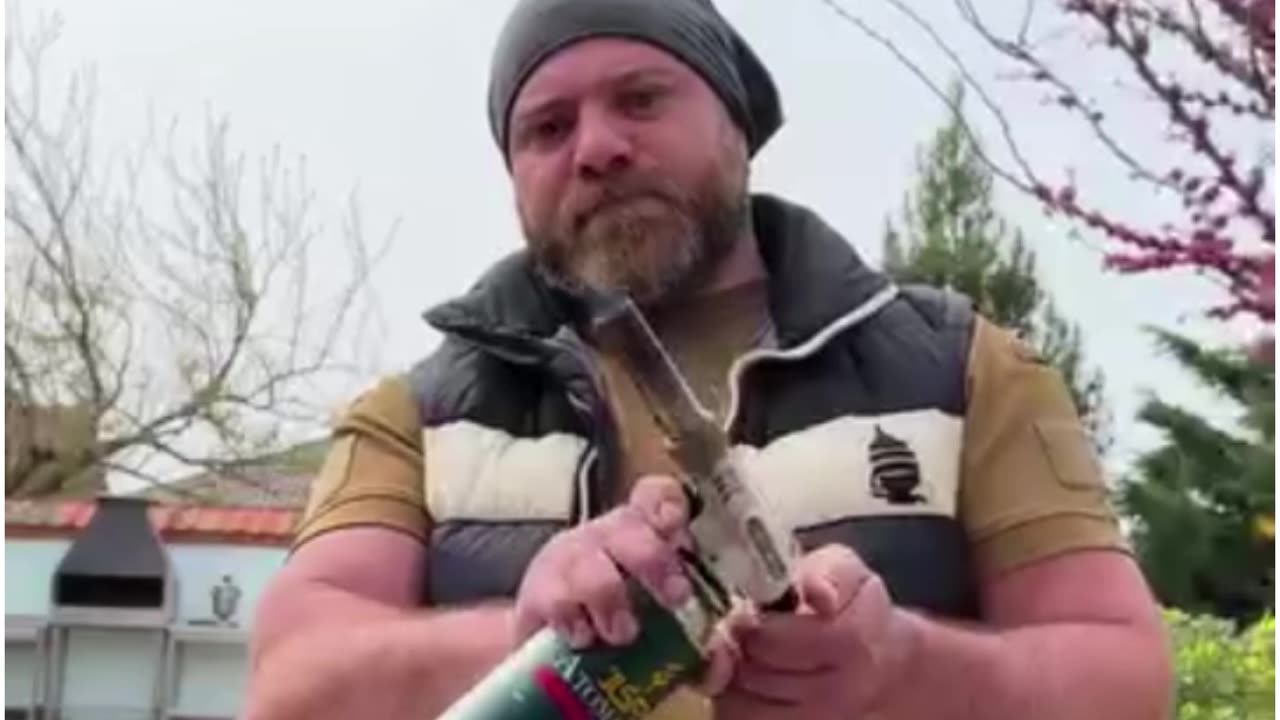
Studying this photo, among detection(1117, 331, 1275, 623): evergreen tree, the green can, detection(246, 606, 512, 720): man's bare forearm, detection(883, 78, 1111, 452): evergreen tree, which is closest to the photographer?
the green can

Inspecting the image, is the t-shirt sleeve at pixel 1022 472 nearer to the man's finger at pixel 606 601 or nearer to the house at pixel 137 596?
the man's finger at pixel 606 601

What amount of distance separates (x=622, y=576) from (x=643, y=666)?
22 millimetres

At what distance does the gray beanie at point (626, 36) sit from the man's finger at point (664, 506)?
0.67 ft

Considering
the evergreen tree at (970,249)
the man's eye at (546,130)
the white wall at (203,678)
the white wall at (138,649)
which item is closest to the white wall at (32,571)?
the white wall at (138,649)

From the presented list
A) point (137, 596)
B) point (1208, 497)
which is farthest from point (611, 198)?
point (1208, 497)

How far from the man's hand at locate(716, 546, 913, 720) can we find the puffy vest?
0.06m

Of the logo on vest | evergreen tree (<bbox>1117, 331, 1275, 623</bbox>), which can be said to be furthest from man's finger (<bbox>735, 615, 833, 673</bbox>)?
evergreen tree (<bbox>1117, 331, 1275, 623</bbox>)

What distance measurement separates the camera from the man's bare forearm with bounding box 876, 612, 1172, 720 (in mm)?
533

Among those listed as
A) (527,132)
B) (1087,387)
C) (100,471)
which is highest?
(527,132)

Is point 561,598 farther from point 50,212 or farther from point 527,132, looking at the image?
point 50,212

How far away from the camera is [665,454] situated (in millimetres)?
516

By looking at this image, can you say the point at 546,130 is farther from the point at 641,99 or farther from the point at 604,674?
the point at 604,674

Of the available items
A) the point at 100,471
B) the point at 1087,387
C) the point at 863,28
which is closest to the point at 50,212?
the point at 100,471

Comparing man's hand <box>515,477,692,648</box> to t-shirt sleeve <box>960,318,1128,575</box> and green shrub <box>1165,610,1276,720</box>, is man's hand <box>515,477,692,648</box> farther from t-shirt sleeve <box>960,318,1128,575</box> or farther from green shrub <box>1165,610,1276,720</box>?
green shrub <box>1165,610,1276,720</box>
